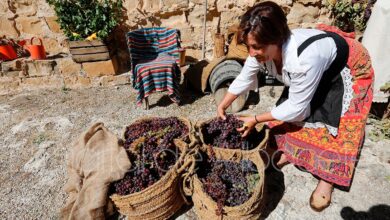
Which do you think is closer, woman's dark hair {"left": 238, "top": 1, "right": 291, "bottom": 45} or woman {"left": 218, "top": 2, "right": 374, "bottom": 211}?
woman's dark hair {"left": 238, "top": 1, "right": 291, "bottom": 45}

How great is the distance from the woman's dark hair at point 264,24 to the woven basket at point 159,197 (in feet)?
3.07

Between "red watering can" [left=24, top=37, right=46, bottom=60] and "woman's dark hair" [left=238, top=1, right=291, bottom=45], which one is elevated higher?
"woman's dark hair" [left=238, top=1, right=291, bottom=45]

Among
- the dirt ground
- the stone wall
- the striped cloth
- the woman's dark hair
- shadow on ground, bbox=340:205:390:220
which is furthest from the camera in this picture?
the stone wall

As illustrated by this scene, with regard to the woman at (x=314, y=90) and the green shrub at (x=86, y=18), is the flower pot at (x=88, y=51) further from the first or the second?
the woman at (x=314, y=90)

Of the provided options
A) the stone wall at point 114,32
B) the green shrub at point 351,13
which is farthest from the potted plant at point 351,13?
the stone wall at point 114,32

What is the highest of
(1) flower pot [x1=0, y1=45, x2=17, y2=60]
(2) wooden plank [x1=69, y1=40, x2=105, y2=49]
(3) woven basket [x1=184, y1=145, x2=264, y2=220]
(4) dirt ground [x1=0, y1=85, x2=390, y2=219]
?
(2) wooden plank [x1=69, y1=40, x2=105, y2=49]

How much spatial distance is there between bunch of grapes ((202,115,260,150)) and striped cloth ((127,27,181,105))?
5.61 ft

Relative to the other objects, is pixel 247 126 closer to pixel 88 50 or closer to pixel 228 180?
pixel 228 180

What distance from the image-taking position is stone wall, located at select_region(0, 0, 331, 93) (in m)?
4.48

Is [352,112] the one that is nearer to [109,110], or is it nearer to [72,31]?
[109,110]

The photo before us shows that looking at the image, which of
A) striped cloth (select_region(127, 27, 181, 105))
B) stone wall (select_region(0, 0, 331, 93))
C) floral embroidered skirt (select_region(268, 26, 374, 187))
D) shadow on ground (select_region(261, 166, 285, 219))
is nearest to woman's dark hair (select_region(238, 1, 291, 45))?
floral embroidered skirt (select_region(268, 26, 374, 187))

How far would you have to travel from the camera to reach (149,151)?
1956mm

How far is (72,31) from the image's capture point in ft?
14.2

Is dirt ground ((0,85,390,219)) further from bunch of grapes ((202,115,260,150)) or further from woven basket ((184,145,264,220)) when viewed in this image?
bunch of grapes ((202,115,260,150))
